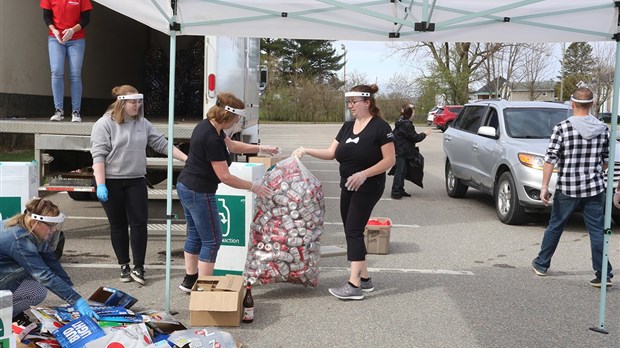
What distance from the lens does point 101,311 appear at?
4.57 m

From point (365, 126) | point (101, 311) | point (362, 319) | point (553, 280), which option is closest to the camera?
point (101, 311)

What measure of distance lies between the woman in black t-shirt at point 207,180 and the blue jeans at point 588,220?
9.58 ft

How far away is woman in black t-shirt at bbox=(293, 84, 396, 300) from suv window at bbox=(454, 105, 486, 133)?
5938 mm

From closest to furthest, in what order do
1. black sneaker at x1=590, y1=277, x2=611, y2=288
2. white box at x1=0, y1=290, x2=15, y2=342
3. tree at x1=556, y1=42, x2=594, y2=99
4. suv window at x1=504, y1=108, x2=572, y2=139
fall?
white box at x1=0, y1=290, x2=15, y2=342, black sneaker at x1=590, y1=277, x2=611, y2=288, suv window at x1=504, y1=108, x2=572, y2=139, tree at x1=556, y1=42, x2=594, y2=99

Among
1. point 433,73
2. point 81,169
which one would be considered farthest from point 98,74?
point 433,73

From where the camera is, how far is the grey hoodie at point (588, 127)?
625 centimetres

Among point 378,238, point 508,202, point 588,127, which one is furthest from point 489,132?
point 588,127

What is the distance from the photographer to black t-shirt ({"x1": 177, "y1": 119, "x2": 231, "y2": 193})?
206 inches

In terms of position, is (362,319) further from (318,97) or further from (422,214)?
(318,97)

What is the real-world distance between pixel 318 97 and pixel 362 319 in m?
50.1

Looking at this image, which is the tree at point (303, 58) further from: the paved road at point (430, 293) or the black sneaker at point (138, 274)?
the black sneaker at point (138, 274)

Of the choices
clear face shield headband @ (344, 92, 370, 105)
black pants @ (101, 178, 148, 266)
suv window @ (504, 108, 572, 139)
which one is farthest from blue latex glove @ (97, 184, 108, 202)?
suv window @ (504, 108, 572, 139)

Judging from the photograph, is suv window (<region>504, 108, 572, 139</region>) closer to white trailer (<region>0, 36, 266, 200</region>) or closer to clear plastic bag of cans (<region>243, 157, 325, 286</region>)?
white trailer (<region>0, 36, 266, 200</region>)

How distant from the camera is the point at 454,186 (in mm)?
12344
